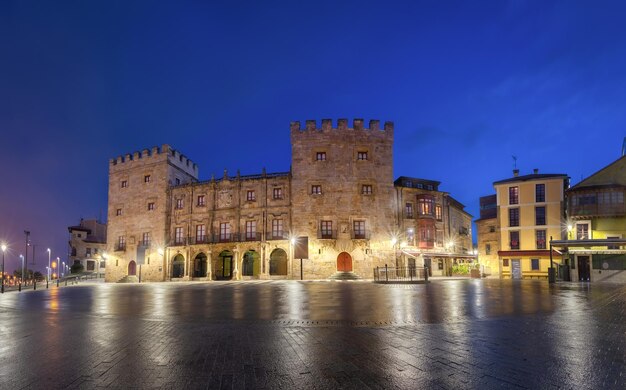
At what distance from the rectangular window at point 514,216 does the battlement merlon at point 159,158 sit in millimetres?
40809

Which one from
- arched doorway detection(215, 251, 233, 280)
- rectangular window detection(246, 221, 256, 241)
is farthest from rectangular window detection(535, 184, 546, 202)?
arched doorway detection(215, 251, 233, 280)

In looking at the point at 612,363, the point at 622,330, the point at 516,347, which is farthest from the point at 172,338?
the point at 622,330

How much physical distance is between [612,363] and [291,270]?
1478 inches

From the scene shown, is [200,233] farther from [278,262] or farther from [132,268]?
[132,268]

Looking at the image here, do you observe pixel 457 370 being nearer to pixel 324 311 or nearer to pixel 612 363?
pixel 612 363

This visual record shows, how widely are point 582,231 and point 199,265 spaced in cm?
4167

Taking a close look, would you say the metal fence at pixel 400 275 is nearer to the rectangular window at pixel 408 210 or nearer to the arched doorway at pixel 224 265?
the rectangular window at pixel 408 210

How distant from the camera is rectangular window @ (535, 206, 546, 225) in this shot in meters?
44.7

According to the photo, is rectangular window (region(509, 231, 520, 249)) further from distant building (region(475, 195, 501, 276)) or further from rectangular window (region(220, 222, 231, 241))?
rectangular window (region(220, 222, 231, 241))

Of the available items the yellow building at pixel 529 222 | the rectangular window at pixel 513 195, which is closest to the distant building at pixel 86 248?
the yellow building at pixel 529 222

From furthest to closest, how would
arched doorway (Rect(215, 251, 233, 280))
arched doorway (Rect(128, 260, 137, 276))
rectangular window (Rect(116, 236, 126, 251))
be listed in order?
1. rectangular window (Rect(116, 236, 126, 251))
2. arched doorway (Rect(128, 260, 137, 276))
3. arched doorway (Rect(215, 251, 233, 280))

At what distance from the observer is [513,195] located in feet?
153

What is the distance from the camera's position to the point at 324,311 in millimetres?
12109

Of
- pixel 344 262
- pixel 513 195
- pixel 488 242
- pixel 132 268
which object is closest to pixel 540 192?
pixel 513 195
